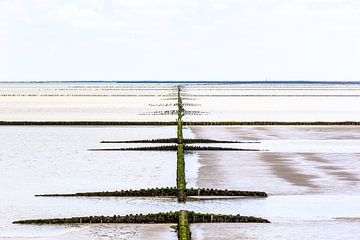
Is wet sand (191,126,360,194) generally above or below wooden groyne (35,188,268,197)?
below

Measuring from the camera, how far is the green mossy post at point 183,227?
53.6ft

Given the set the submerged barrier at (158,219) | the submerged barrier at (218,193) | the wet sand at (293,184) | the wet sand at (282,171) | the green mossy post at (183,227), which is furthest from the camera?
the wet sand at (282,171)

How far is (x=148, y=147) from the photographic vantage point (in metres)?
35.2

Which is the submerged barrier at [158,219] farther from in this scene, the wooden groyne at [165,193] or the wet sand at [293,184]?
the wooden groyne at [165,193]

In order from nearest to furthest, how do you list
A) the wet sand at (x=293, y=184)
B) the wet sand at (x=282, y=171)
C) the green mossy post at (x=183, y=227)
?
the green mossy post at (x=183, y=227), the wet sand at (x=293, y=184), the wet sand at (x=282, y=171)

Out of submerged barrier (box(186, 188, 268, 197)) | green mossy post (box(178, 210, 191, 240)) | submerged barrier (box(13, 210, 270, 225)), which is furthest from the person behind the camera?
submerged barrier (box(186, 188, 268, 197))

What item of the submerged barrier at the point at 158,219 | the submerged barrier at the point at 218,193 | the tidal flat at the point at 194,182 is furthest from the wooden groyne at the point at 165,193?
the submerged barrier at the point at 158,219

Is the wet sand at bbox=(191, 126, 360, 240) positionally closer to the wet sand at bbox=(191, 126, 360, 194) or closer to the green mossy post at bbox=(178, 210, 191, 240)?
the wet sand at bbox=(191, 126, 360, 194)

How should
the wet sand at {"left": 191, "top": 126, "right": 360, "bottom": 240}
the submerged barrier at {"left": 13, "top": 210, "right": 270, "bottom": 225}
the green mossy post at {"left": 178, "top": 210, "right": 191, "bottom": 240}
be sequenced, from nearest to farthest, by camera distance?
the green mossy post at {"left": 178, "top": 210, "right": 191, "bottom": 240}
the wet sand at {"left": 191, "top": 126, "right": 360, "bottom": 240}
the submerged barrier at {"left": 13, "top": 210, "right": 270, "bottom": 225}

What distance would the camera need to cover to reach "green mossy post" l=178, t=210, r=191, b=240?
16330mm

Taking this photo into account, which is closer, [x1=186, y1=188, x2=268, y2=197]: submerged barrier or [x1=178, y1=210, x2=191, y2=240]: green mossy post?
[x1=178, y1=210, x2=191, y2=240]: green mossy post

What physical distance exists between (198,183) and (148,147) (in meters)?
11.2

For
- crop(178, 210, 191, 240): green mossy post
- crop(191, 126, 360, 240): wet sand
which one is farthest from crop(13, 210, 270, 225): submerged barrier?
crop(191, 126, 360, 240): wet sand

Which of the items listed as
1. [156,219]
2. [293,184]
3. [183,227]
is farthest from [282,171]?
[183,227]
